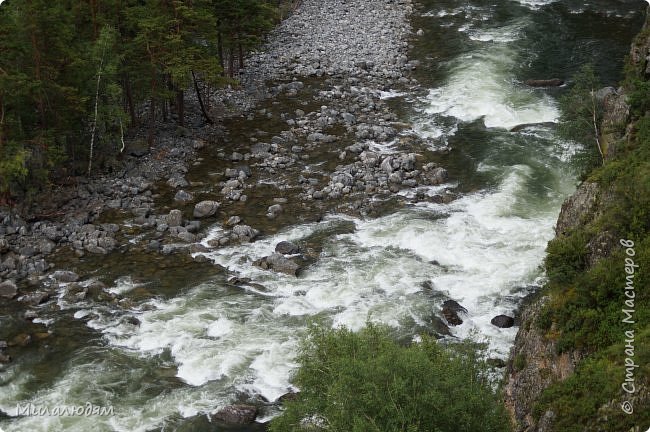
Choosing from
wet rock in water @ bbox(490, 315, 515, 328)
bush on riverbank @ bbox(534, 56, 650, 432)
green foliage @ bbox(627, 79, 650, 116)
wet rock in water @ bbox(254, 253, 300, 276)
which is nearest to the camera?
bush on riverbank @ bbox(534, 56, 650, 432)

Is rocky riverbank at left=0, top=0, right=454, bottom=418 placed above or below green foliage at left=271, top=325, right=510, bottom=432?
below

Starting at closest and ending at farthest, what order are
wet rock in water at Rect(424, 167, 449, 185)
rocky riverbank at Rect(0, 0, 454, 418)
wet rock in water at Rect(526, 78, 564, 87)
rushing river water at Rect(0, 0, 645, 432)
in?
rushing river water at Rect(0, 0, 645, 432) < rocky riverbank at Rect(0, 0, 454, 418) < wet rock in water at Rect(424, 167, 449, 185) < wet rock in water at Rect(526, 78, 564, 87)

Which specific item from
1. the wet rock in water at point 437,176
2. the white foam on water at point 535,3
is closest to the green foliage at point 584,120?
the wet rock in water at point 437,176

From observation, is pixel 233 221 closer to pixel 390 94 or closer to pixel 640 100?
pixel 640 100

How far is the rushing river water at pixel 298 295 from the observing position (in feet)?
70.3

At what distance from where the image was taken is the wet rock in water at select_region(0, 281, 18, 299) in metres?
26.0

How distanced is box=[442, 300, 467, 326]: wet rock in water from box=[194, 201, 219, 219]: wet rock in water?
12.6 metres

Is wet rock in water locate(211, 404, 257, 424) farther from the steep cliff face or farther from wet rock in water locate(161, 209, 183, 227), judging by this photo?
wet rock in water locate(161, 209, 183, 227)

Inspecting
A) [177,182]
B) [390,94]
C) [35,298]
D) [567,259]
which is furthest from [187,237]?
[390,94]

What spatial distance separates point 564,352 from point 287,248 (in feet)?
45.4

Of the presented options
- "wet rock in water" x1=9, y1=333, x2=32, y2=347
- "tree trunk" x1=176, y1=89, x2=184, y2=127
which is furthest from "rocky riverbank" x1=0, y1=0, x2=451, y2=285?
"wet rock in water" x1=9, y1=333, x2=32, y2=347

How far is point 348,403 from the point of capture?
573 inches

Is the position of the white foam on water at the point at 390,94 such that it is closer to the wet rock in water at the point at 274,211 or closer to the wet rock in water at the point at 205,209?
the wet rock in water at the point at 274,211

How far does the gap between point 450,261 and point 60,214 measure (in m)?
18.2
